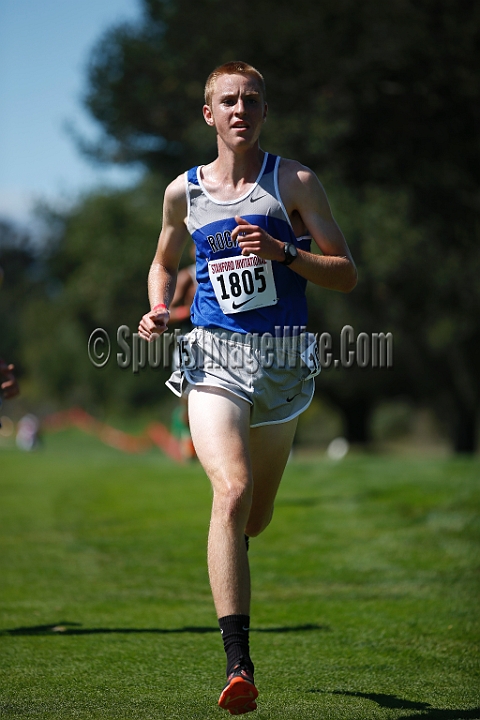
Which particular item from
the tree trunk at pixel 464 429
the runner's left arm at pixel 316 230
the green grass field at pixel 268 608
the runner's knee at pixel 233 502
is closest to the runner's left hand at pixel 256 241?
the runner's left arm at pixel 316 230

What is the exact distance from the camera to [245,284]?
405 centimetres

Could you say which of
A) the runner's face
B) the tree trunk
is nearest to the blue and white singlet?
the runner's face

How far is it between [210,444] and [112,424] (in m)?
53.8

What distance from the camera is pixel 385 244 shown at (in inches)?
991

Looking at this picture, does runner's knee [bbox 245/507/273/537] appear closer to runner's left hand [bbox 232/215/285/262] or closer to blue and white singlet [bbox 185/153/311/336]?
blue and white singlet [bbox 185/153/311/336]

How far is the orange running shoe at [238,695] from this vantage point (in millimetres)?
3369

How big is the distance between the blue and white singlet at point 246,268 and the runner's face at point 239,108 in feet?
0.50

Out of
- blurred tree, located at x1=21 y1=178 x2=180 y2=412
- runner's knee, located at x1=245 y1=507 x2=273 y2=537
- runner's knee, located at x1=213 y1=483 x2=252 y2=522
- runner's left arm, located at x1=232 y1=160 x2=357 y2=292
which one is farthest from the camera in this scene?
blurred tree, located at x1=21 y1=178 x2=180 y2=412

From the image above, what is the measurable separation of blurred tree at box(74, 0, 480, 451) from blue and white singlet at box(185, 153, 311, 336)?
10.3m

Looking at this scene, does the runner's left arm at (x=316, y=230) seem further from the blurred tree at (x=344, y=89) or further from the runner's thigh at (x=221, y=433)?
the blurred tree at (x=344, y=89)

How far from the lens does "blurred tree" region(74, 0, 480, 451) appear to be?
13891 mm

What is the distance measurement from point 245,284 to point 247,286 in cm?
1

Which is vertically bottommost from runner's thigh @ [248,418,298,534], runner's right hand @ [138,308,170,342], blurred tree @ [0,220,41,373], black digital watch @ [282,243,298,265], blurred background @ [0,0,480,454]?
runner's thigh @ [248,418,298,534]

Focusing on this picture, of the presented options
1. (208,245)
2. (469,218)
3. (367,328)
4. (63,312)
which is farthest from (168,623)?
(63,312)
